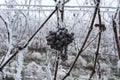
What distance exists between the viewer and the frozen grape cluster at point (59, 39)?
0.72 metres

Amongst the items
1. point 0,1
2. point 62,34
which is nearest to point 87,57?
point 0,1

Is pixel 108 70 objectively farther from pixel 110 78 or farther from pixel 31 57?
pixel 31 57

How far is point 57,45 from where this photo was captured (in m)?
0.72

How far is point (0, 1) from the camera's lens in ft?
13.5

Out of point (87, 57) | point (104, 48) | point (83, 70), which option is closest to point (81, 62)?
point (83, 70)

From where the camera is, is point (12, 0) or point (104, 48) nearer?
point (12, 0)

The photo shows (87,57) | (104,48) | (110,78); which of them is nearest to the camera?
(110,78)

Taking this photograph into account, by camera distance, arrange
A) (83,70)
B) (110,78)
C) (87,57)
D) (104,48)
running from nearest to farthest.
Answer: (110,78) < (83,70) < (87,57) < (104,48)

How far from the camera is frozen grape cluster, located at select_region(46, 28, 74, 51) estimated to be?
28.5 inches

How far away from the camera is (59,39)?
0.73 m

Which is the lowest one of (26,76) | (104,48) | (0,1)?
(104,48)

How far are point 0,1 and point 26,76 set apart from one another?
1.69 m

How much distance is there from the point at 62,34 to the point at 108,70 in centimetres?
325

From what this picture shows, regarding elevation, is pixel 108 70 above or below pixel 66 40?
below
